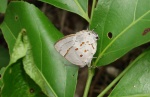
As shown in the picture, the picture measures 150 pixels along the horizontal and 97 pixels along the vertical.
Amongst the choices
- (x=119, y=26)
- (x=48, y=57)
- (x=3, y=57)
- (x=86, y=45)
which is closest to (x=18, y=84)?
(x=48, y=57)

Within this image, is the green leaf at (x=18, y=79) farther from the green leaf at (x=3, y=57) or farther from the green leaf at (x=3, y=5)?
the green leaf at (x=3, y=57)

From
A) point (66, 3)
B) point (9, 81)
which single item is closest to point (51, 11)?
point (66, 3)

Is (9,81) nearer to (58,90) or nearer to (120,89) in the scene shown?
(58,90)

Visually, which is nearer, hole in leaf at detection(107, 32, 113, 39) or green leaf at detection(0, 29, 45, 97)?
green leaf at detection(0, 29, 45, 97)

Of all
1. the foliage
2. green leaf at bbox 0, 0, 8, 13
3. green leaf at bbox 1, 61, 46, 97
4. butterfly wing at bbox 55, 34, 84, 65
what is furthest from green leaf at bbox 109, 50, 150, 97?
green leaf at bbox 0, 0, 8, 13

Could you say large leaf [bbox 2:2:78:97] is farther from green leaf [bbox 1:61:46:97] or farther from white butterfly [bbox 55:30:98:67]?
green leaf [bbox 1:61:46:97]

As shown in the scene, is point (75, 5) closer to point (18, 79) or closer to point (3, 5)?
point (3, 5)

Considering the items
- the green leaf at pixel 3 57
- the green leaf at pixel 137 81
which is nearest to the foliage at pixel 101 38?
the green leaf at pixel 137 81
